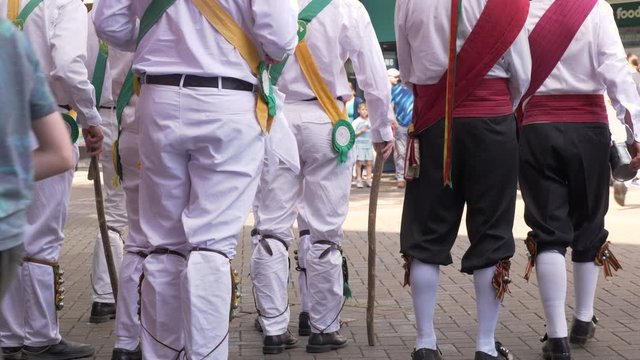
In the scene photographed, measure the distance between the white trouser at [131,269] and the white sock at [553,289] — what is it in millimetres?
2018

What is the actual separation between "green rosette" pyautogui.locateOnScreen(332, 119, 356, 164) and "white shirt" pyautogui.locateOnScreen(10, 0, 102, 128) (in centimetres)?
127

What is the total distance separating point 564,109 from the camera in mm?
6086

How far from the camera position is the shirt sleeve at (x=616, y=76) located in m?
5.98

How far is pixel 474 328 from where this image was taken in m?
6.84

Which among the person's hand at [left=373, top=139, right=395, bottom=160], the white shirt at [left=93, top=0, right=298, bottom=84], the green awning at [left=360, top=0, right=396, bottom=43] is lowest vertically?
the green awning at [left=360, top=0, right=396, bottom=43]


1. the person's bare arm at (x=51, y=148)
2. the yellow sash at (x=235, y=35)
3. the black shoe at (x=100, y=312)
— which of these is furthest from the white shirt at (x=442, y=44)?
the person's bare arm at (x=51, y=148)

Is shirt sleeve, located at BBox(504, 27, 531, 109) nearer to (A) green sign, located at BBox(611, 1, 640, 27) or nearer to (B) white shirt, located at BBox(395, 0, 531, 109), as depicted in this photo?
(B) white shirt, located at BBox(395, 0, 531, 109)

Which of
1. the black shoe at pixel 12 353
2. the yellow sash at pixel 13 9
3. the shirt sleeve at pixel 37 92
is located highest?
the shirt sleeve at pixel 37 92

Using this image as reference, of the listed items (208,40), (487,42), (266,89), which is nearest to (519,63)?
(487,42)

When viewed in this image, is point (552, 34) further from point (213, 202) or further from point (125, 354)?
point (125, 354)

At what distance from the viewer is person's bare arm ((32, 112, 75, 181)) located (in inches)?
115

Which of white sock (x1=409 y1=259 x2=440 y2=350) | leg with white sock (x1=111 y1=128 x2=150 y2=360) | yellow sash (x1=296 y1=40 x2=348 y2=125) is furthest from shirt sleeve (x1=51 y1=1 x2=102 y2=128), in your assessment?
white sock (x1=409 y1=259 x2=440 y2=350)

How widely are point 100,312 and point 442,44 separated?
2911 millimetres

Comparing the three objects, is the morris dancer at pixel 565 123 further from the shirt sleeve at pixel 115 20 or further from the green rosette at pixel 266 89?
the shirt sleeve at pixel 115 20
